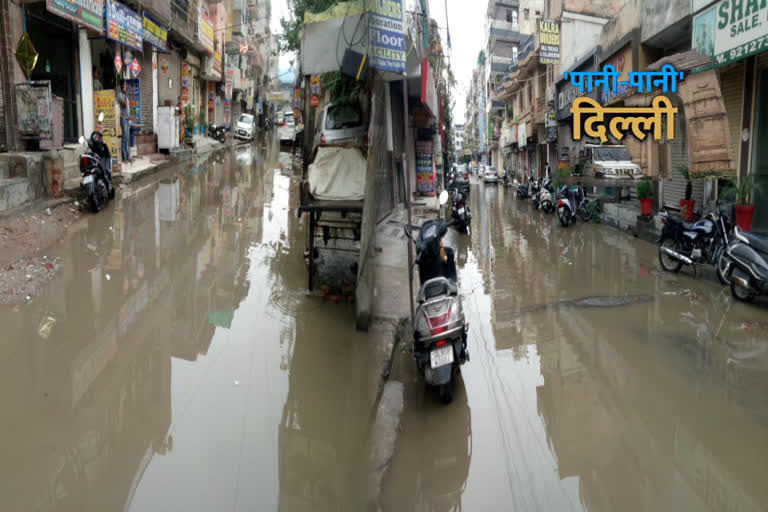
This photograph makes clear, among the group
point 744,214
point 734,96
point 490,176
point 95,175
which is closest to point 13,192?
point 95,175

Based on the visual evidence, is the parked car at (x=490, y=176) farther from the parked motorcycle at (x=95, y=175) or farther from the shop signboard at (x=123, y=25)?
the parked motorcycle at (x=95, y=175)

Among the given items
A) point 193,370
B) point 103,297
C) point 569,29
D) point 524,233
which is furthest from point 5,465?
point 569,29

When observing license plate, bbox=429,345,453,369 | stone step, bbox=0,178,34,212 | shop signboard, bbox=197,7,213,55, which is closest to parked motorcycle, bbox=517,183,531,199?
shop signboard, bbox=197,7,213,55

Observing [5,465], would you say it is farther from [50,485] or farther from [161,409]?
[161,409]

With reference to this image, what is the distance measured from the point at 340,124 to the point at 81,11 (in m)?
8.99

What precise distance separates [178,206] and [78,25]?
6670 millimetres

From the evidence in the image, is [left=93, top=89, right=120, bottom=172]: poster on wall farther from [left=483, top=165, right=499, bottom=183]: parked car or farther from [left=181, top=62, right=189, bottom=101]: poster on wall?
[left=483, top=165, right=499, bottom=183]: parked car

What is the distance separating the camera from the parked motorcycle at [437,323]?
4.75 meters

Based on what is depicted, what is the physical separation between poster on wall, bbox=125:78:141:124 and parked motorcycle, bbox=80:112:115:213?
8840mm

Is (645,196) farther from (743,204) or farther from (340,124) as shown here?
(340,124)

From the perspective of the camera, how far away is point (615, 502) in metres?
3.42

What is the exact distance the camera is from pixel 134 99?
2092cm

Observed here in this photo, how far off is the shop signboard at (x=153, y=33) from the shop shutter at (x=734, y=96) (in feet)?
59.3

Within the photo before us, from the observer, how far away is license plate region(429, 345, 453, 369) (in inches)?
186
